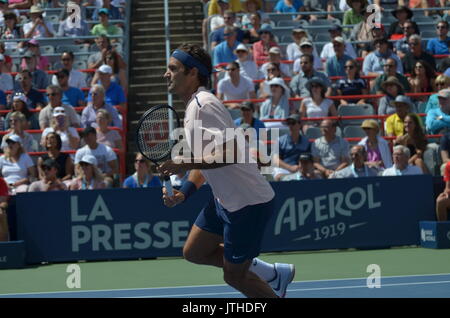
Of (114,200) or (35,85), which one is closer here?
(114,200)

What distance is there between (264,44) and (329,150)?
3525 mm

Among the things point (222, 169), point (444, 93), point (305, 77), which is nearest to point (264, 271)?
point (222, 169)

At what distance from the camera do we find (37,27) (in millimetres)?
17875

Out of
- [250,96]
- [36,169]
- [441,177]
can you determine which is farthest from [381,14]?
[36,169]

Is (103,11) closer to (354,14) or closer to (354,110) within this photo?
(354,14)

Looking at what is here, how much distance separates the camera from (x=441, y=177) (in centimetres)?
1289

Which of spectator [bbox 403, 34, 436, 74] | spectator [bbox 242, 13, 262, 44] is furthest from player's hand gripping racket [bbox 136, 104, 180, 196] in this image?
spectator [bbox 242, 13, 262, 44]

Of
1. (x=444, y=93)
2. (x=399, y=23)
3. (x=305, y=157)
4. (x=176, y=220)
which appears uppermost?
(x=399, y=23)

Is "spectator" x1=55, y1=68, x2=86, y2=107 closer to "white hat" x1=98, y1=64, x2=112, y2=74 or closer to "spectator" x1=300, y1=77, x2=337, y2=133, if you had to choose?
"white hat" x1=98, y1=64, x2=112, y2=74

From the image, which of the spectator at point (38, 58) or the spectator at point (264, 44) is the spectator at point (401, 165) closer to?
the spectator at point (264, 44)

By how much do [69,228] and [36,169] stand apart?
1.68 m

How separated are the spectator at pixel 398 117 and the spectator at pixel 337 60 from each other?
72.5 inches

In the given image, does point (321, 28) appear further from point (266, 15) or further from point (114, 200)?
point (114, 200)

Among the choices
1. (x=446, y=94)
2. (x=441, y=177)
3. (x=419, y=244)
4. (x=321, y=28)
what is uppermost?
(x=321, y=28)
